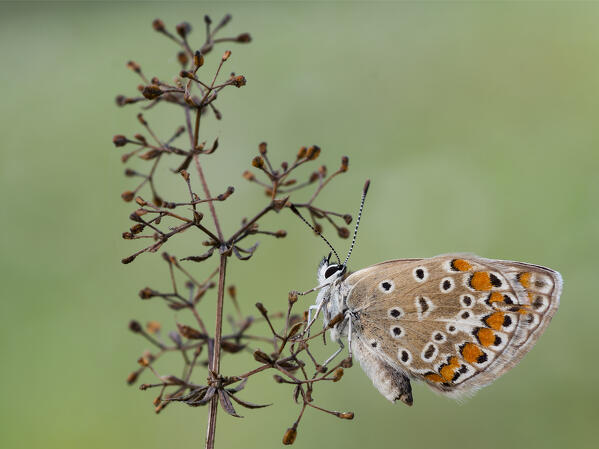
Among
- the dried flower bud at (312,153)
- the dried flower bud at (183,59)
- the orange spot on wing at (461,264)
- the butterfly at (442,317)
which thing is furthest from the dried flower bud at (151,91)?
the orange spot on wing at (461,264)

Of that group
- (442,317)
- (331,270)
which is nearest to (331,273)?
(331,270)

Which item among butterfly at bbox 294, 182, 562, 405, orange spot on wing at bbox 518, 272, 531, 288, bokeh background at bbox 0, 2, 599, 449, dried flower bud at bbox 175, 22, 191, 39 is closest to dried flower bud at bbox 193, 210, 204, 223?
dried flower bud at bbox 175, 22, 191, 39

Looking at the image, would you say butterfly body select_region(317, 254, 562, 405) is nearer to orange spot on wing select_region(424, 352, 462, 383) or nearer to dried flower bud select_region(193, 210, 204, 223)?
orange spot on wing select_region(424, 352, 462, 383)

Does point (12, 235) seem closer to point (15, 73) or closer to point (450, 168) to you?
point (15, 73)

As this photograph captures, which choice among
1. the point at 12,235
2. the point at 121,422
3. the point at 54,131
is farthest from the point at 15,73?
the point at 121,422

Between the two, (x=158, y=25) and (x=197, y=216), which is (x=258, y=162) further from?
(x=158, y=25)

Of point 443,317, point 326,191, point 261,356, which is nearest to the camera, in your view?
point 261,356
